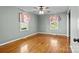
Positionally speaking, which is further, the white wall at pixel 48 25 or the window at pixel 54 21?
the window at pixel 54 21

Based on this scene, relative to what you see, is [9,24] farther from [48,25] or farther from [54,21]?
[54,21]

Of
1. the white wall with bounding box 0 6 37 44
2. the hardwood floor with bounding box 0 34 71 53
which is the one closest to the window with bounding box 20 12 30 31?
the white wall with bounding box 0 6 37 44

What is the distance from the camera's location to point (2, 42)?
4.48m

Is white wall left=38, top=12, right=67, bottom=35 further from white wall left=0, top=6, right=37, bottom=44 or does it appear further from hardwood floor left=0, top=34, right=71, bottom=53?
white wall left=0, top=6, right=37, bottom=44

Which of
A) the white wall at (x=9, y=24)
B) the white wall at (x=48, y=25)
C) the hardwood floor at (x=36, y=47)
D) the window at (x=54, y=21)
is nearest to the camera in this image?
the hardwood floor at (x=36, y=47)

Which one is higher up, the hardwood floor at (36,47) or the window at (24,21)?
the window at (24,21)

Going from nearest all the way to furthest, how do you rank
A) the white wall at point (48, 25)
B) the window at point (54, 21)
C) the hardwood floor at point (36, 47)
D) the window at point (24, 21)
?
the hardwood floor at point (36, 47) < the window at point (24, 21) < the white wall at point (48, 25) < the window at point (54, 21)

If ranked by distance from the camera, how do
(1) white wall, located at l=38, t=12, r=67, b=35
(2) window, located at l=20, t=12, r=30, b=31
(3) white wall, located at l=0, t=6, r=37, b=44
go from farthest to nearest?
(1) white wall, located at l=38, t=12, r=67, b=35
(2) window, located at l=20, t=12, r=30, b=31
(3) white wall, located at l=0, t=6, r=37, b=44

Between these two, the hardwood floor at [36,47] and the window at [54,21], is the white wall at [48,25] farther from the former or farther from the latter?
the hardwood floor at [36,47]

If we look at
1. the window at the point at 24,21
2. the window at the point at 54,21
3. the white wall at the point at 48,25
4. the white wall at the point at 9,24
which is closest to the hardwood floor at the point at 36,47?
the white wall at the point at 9,24

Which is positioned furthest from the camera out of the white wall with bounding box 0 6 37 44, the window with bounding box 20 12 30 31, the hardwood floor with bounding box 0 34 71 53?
the window with bounding box 20 12 30 31
